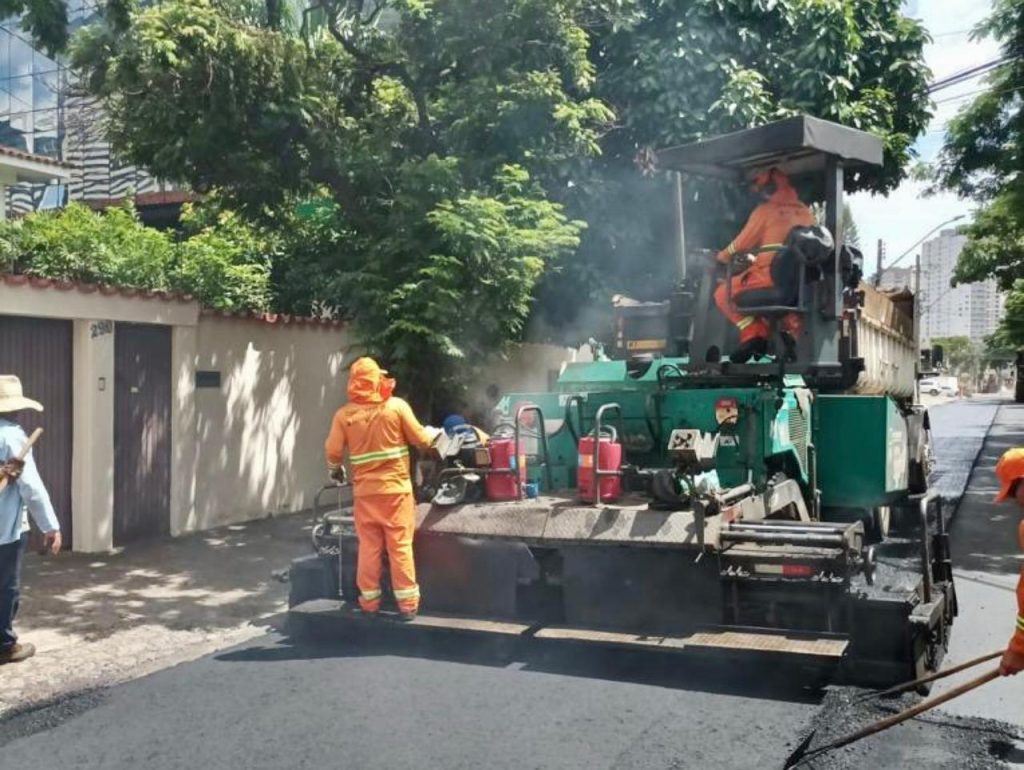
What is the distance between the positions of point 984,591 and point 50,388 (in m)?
7.50

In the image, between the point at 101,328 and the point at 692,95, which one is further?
the point at 692,95

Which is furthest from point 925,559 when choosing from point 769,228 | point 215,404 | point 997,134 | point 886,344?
point 997,134

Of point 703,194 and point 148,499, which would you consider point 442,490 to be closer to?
point 148,499

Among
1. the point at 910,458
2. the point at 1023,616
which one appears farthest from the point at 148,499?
the point at 1023,616

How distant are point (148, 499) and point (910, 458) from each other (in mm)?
6730

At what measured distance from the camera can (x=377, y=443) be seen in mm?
5520

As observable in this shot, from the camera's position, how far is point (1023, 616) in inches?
142

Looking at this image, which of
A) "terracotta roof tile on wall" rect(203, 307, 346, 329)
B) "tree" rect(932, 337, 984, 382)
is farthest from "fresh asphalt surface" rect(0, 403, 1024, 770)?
"tree" rect(932, 337, 984, 382)

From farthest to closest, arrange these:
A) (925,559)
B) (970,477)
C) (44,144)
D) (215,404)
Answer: (44,144) < (970,477) < (215,404) < (925,559)

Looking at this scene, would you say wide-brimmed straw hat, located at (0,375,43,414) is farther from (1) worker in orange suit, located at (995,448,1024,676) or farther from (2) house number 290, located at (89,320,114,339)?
(1) worker in orange suit, located at (995,448,1024,676)

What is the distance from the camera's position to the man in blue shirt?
5.40 metres

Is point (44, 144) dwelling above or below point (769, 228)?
above

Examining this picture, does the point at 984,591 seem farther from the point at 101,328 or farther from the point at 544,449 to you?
the point at 101,328

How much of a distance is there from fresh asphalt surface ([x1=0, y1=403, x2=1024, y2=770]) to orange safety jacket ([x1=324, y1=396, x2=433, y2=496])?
91cm
